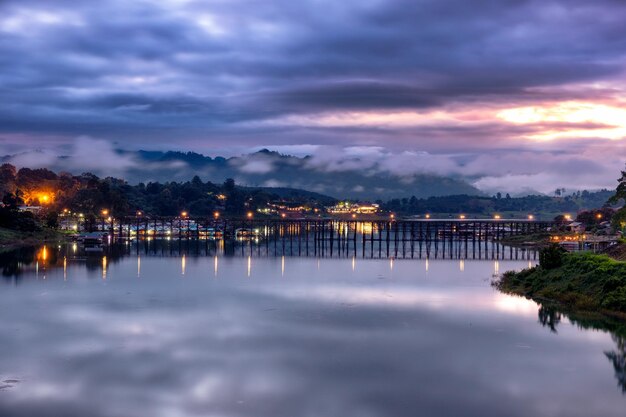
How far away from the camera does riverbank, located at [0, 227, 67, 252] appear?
99.1 m

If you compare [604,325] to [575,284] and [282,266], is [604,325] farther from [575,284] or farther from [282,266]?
[282,266]

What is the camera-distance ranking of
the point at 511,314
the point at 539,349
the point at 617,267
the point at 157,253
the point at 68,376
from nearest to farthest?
the point at 68,376, the point at 539,349, the point at 511,314, the point at 617,267, the point at 157,253

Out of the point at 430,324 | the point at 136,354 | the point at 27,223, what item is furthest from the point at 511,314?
the point at 27,223

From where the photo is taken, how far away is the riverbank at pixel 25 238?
9914 cm

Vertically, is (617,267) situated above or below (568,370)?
above

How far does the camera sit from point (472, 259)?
86938 millimetres

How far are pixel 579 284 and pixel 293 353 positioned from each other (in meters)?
25.9

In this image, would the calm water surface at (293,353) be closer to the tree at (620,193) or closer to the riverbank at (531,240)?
the tree at (620,193)

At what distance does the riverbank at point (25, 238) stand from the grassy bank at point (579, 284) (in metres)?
65.5

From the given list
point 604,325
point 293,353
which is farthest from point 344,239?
point 293,353

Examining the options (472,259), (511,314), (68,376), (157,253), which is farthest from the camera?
(157,253)

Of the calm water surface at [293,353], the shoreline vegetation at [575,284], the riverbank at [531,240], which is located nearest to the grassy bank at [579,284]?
the shoreline vegetation at [575,284]

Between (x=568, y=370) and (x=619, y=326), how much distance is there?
36.0ft

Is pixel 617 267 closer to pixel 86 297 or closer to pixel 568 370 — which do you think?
pixel 568 370
